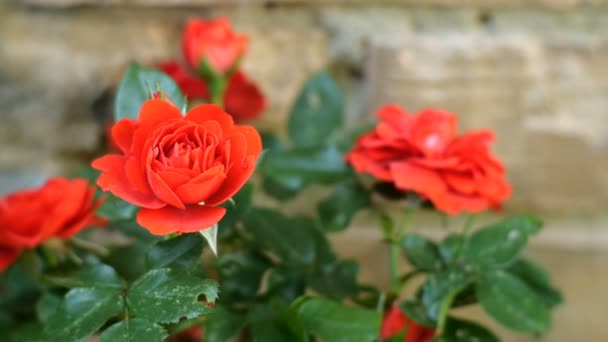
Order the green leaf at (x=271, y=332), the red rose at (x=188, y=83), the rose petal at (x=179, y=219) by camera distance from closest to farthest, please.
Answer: the rose petal at (x=179, y=219) → the green leaf at (x=271, y=332) → the red rose at (x=188, y=83)

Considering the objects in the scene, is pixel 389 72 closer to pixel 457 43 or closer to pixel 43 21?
pixel 457 43

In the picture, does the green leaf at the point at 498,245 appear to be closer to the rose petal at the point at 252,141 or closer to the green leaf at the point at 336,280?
the green leaf at the point at 336,280

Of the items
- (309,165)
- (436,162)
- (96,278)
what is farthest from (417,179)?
(96,278)

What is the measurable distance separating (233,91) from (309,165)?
0.15m

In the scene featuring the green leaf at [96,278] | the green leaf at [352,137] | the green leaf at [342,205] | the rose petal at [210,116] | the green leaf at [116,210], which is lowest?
the green leaf at [96,278]

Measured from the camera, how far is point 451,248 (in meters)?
0.50

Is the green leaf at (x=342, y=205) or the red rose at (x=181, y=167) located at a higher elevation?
the red rose at (x=181, y=167)

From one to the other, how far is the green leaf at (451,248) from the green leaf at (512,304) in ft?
0.12

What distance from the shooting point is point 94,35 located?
72cm

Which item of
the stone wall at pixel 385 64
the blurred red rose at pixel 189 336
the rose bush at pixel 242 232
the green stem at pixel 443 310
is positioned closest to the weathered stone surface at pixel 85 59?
the stone wall at pixel 385 64

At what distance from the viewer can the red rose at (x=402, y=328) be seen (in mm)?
476

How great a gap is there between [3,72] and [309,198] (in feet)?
1.20

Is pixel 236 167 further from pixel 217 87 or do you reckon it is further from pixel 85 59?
pixel 85 59

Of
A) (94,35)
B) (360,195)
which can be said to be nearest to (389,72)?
(360,195)
